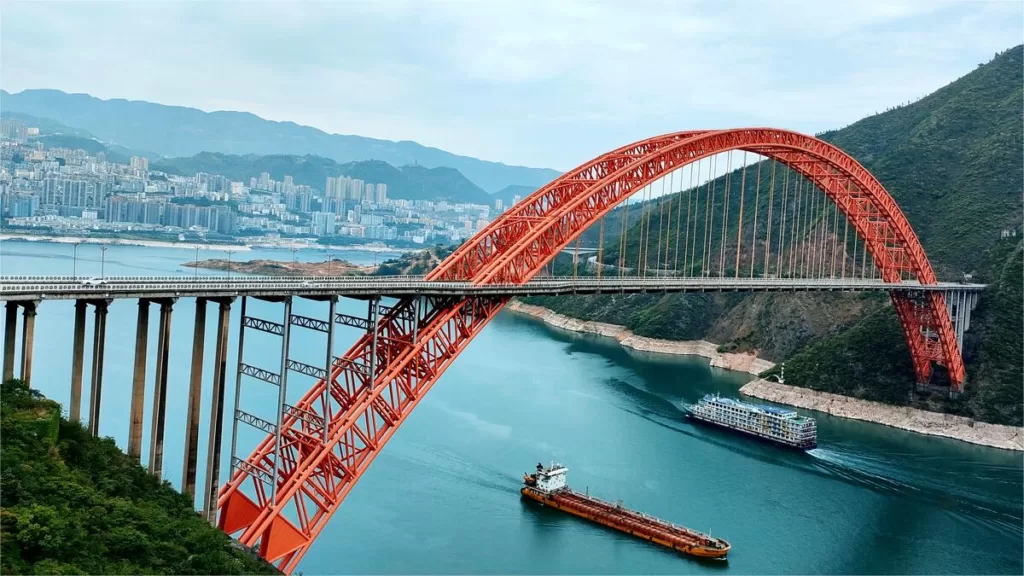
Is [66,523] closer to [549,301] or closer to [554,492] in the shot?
[554,492]

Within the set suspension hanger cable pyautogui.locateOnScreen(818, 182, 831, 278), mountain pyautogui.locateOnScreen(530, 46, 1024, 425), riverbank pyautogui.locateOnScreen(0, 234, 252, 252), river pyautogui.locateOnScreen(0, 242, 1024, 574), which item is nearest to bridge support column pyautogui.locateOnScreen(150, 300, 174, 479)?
river pyautogui.locateOnScreen(0, 242, 1024, 574)

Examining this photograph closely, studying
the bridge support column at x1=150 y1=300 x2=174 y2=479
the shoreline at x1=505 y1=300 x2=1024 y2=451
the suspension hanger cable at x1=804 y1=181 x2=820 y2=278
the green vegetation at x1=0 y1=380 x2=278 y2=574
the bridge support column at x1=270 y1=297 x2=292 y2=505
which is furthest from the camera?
the suspension hanger cable at x1=804 y1=181 x2=820 y2=278

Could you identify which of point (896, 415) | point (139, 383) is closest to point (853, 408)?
point (896, 415)

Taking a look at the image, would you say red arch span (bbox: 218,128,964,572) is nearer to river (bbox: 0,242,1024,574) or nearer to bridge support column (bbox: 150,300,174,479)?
bridge support column (bbox: 150,300,174,479)

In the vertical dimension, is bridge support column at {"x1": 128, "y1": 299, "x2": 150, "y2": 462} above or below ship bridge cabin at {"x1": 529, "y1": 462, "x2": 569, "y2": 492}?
above

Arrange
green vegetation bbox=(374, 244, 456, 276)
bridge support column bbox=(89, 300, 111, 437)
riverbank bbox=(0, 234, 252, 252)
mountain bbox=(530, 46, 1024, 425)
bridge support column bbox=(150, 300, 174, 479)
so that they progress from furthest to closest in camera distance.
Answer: riverbank bbox=(0, 234, 252, 252)
green vegetation bbox=(374, 244, 456, 276)
mountain bbox=(530, 46, 1024, 425)
bridge support column bbox=(150, 300, 174, 479)
bridge support column bbox=(89, 300, 111, 437)

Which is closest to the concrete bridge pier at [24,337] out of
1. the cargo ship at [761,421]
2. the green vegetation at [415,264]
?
the cargo ship at [761,421]

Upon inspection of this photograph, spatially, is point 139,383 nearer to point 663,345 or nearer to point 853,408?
point 853,408
